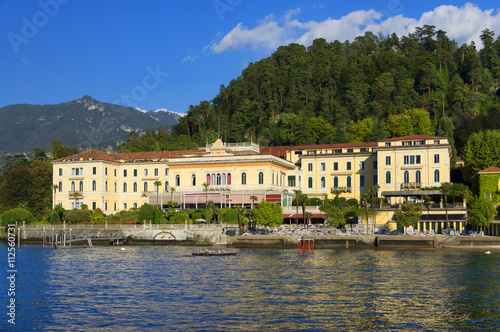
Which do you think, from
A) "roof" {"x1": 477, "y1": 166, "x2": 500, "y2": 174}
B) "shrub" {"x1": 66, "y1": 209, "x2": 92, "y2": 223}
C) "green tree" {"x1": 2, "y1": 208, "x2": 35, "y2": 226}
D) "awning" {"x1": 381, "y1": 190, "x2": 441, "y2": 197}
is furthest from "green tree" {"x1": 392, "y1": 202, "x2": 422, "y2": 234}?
"green tree" {"x1": 2, "y1": 208, "x2": 35, "y2": 226}

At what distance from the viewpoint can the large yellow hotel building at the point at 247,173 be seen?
84.6 meters

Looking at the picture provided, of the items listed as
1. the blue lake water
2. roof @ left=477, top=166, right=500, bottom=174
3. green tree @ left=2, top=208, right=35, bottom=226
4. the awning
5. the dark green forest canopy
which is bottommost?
the blue lake water

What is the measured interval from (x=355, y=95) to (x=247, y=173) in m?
47.7

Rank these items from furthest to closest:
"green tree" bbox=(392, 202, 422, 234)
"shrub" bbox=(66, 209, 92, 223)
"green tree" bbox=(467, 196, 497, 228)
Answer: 1. "shrub" bbox=(66, 209, 92, 223)
2. "green tree" bbox=(392, 202, 422, 234)
3. "green tree" bbox=(467, 196, 497, 228)

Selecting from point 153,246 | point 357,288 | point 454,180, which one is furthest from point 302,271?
point 454,180

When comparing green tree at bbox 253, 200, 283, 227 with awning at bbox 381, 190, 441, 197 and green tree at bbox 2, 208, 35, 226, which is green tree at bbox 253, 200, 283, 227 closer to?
awning at bbox 381, 190, 441, 197

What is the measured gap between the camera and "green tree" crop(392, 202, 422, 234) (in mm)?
70938

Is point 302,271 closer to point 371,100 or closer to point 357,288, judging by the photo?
point 357,288

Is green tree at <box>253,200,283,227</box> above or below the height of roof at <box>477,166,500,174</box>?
below

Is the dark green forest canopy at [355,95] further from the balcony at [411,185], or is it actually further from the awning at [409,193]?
the awning at [409,193]

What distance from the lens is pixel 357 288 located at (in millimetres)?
40000

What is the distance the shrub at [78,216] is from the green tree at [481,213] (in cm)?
5114

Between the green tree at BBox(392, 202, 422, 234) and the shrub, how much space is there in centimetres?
4284

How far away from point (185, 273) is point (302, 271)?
907 cm
